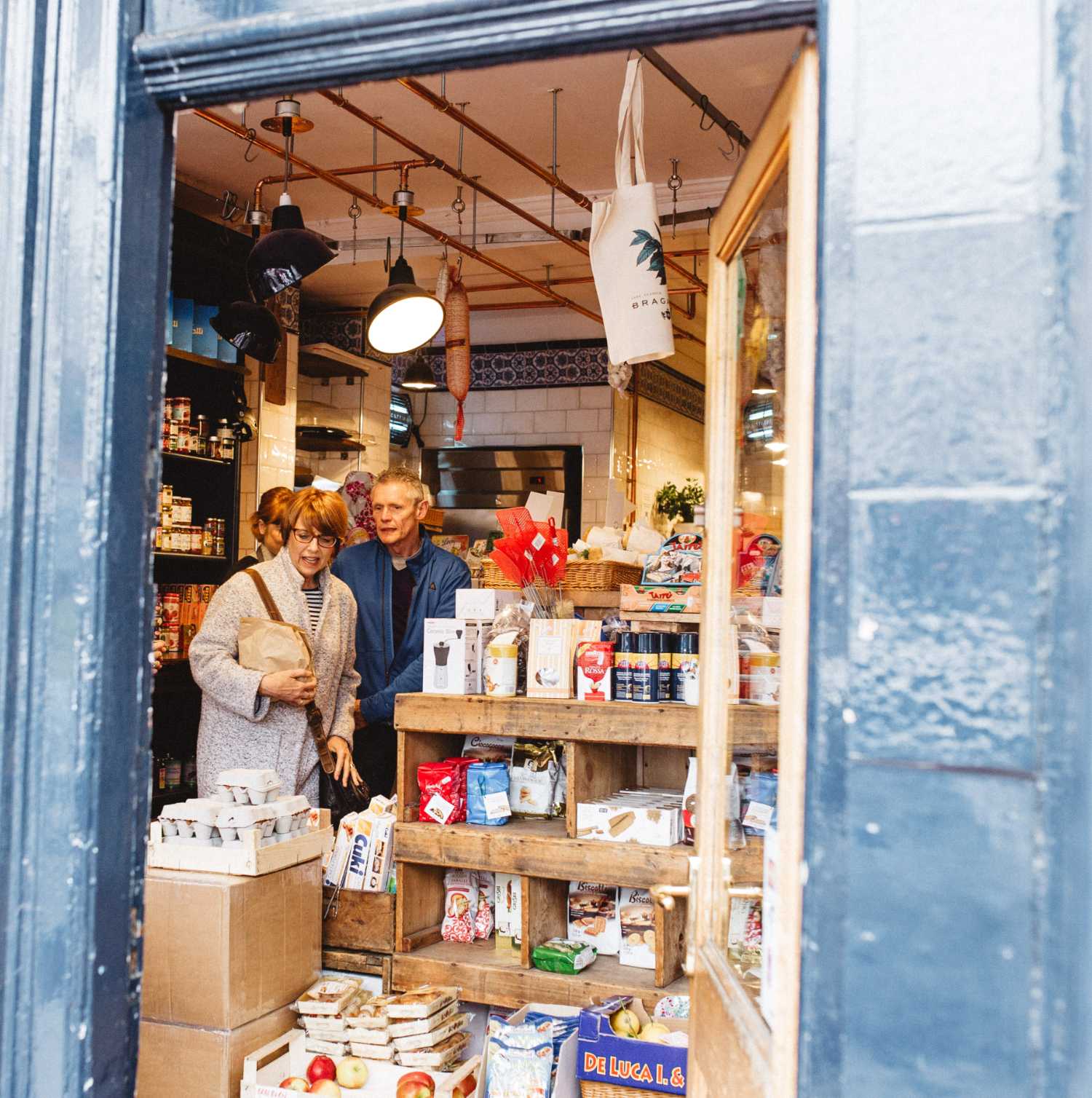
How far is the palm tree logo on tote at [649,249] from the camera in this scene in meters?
3.16

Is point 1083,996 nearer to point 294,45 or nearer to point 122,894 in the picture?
point 122,894

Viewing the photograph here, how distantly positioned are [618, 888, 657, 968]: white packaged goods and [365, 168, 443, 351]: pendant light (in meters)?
2.80

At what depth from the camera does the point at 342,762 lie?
425cm

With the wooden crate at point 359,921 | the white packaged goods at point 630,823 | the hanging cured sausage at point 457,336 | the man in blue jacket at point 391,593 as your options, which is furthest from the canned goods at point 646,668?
the hanging cured sausage at point 457,336

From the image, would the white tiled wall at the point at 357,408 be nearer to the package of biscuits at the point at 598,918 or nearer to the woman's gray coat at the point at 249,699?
the woman's gray coat at the point at 249,699

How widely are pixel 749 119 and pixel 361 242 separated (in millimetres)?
2566

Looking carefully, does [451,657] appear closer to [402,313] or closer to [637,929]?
[637,929]

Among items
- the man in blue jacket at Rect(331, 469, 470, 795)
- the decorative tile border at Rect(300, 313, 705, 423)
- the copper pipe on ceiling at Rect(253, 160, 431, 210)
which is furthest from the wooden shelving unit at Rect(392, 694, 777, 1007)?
the decorative tile border at Rect(300, 313, 705, 423)

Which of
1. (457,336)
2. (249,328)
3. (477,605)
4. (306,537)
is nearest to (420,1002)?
(477,605)

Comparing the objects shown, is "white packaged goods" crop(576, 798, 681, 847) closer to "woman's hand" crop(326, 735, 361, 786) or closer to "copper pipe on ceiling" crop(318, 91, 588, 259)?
"woman's hand" crop(326, 735, 361, 786)

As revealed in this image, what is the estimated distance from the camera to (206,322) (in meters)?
6.45

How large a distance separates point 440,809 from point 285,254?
8.13 ft

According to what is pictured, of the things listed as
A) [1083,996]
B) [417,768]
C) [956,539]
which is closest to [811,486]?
[956,539]

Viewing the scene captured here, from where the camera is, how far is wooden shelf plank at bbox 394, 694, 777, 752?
3111mm
